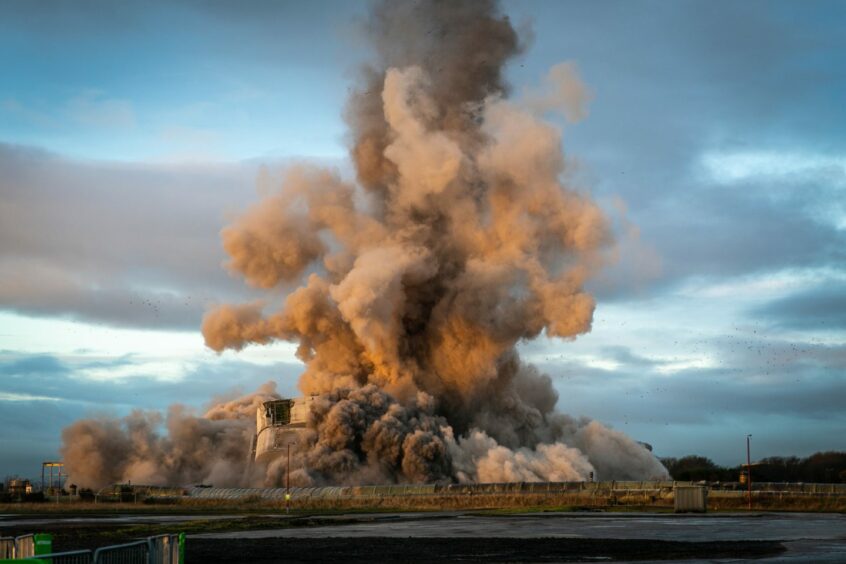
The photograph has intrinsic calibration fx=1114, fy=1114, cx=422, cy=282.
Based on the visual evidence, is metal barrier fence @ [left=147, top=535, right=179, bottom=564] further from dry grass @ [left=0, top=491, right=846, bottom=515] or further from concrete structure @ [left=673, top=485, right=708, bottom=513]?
concrete structure @ [left=673, top=485, right=708, bottom=513]

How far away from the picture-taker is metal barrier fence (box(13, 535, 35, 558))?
2130 cm

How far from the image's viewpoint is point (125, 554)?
20.2m

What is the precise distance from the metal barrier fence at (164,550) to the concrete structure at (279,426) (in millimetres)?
76446

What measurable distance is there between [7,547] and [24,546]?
0.84 meters

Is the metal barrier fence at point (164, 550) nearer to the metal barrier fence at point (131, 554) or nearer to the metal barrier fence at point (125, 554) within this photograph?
the metal barrier fence at point (131, 554)

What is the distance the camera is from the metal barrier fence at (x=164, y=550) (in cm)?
2152

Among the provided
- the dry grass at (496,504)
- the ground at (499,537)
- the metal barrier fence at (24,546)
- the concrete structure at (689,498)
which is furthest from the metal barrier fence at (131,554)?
the concrete structure at (689,498)

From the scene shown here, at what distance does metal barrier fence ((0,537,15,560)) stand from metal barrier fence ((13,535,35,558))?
94 millimetres

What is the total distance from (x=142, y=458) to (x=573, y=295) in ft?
153

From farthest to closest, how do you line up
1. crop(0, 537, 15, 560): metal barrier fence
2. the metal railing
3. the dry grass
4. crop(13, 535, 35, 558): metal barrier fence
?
the dry grass → crop(0, 537, 15, 560): metal barrier fence → crop(13, 535, 35, 558): metal barrier fence → the metal railing

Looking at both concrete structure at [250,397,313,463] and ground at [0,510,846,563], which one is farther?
concrete structure at [250,397,313,463]

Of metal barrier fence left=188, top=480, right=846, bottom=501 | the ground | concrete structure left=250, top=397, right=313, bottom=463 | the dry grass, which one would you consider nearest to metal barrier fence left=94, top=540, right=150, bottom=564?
the ground

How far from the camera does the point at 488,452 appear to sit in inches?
3691

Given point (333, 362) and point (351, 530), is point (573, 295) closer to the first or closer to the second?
point (333, 362)
